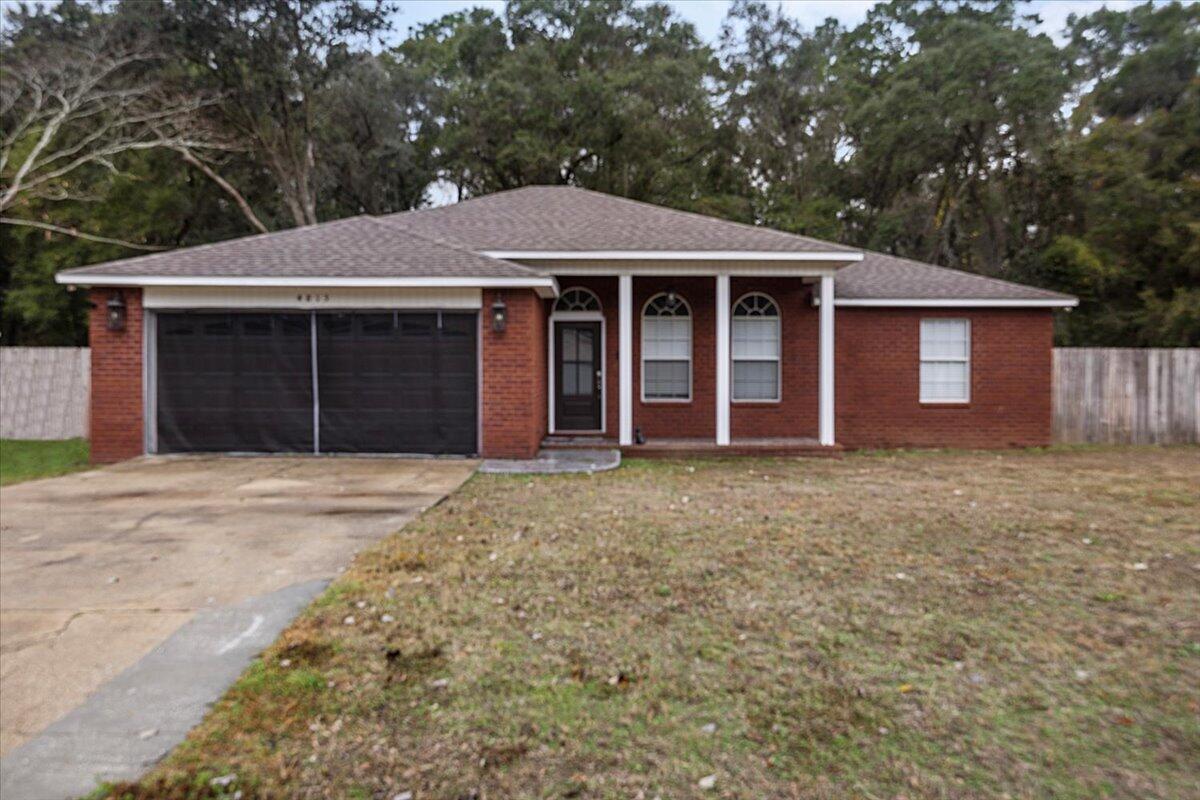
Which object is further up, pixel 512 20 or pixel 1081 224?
pixel 512 20

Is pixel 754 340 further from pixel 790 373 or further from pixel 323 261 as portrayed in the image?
pixel 323 261

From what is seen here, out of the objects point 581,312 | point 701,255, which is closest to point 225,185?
point 581,312

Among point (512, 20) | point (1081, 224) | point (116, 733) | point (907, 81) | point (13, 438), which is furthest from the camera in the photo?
point (512, 20)

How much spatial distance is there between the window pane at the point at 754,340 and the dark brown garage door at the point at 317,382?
4.82m

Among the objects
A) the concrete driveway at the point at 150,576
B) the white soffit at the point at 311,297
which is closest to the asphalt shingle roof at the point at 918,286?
the white soffit at the point at 311,297

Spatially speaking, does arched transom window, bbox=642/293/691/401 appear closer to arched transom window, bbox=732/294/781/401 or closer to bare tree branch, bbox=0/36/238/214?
arched transom window, bbox=732/294/781/401

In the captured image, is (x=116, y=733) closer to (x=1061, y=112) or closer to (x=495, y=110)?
(x=495, y=110)

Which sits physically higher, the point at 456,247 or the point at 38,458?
the point at 456,247

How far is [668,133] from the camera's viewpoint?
24594 millimetres

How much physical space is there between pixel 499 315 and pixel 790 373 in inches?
212

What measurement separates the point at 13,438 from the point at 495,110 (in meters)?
14.6

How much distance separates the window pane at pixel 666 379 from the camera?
13.3 metres

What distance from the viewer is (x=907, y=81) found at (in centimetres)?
2292

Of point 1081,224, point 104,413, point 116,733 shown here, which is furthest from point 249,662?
point 1081,224
